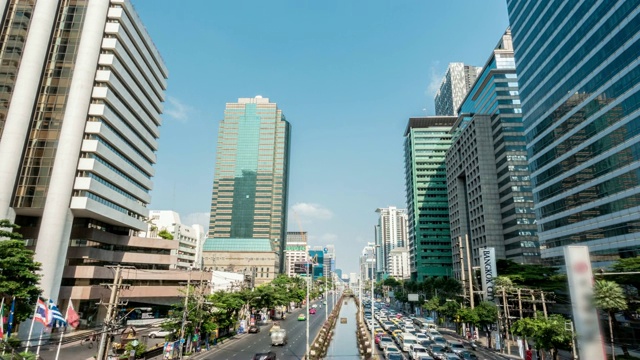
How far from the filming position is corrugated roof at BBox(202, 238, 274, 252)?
7219 inches

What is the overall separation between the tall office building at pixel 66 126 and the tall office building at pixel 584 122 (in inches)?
3330

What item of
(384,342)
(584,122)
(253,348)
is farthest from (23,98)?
(584,122)

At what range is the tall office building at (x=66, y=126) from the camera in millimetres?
59406

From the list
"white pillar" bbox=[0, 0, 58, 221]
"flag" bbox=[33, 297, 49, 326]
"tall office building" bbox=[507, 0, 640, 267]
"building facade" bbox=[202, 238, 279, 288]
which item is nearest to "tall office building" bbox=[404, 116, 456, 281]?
"building facade" bbox=[202, 238, 279, 288]

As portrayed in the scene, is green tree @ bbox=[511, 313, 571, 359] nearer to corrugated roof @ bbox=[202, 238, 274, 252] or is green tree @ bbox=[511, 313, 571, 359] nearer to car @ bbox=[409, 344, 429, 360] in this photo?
car @ bbox=[409, 344, 429, 360]

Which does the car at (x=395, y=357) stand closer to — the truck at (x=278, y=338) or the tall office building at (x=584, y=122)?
the truck at (x=278, y=338)

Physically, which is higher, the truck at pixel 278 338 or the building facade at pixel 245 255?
the building facade at pixel 245 255

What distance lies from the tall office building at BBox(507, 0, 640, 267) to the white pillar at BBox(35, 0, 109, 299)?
86.4m

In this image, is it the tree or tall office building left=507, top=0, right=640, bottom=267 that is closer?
the tree

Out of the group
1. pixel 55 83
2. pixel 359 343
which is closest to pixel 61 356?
pixel 359 343

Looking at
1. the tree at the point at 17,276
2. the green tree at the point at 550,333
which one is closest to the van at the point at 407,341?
the green tree at the point at 550,333

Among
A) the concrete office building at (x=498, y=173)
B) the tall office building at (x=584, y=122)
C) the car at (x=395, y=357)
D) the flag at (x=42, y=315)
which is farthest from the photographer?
the concrete office building at (x=498, y=173)

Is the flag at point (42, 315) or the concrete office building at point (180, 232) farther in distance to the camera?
the concrete office building at point (180, 232)

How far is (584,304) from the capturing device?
6.41m
